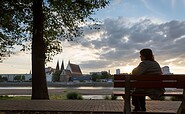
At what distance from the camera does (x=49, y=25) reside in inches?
776

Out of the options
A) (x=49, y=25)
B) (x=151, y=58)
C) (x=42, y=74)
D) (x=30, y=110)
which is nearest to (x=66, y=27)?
(x=49, y=25)

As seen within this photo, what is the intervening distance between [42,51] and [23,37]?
492 centimetres

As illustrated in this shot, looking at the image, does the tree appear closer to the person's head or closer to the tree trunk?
the tree trunk

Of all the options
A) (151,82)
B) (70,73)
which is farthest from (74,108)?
(70,73)

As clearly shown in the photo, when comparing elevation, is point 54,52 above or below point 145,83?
above

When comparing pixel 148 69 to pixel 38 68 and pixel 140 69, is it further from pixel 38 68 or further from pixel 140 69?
pixel 38 68

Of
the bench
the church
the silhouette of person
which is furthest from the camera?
the church

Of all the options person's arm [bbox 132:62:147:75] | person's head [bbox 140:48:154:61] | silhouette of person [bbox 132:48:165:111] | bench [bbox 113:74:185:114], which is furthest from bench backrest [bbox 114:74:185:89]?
person's head [bbox 140:48:154:61]

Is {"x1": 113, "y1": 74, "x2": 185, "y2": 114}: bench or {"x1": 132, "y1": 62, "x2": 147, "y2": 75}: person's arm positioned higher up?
{"x1": 132, "y1": 62, "x2": 147, "y2": 75}: person's arm

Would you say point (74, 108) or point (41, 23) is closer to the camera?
point (74, 108)

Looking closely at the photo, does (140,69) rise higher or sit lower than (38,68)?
lower

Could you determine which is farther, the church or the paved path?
the church

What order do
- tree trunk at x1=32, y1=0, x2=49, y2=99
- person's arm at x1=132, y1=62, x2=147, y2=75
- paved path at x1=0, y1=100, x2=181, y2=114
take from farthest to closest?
tree trunk at x1=32, y1=0, x2=49, y2=99 < paved path at x1=0, y1=100, x2=181, y2=114 < person's arm at x1=132, y1=62, x2=147, y2=75

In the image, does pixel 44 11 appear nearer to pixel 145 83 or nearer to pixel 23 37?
pixel 23 37
